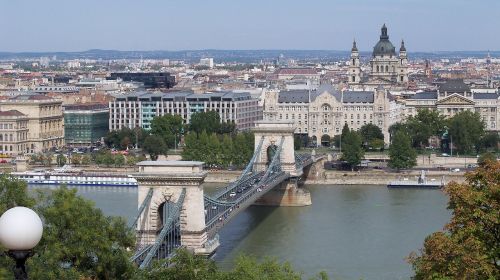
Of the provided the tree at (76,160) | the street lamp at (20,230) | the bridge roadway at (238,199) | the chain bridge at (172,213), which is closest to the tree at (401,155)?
the bridge roadway at (238,199)

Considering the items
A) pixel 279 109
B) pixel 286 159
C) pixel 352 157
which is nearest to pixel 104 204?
pixel 286 159

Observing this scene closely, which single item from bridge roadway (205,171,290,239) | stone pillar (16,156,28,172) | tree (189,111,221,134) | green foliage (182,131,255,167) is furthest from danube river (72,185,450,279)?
Answer: tree (189,111,221,134)

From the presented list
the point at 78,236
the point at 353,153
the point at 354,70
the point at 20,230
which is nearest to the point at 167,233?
the point at 78,236

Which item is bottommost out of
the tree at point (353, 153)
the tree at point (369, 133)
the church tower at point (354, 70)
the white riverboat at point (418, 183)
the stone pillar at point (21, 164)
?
the white riverboat at point (418, 183)

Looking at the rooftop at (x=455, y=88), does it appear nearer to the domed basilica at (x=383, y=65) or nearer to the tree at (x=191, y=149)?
the domed basilica at (x=383, y=65)

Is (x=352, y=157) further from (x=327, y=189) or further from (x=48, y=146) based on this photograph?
(x=48, y=146)

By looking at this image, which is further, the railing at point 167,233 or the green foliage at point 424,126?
the green foliage at point 424,126

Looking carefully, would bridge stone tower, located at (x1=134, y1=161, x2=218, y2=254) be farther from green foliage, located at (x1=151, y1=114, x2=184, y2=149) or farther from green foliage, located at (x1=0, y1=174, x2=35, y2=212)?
green foliage, located at (x1=151, y1=114, x2=184, y2=149)

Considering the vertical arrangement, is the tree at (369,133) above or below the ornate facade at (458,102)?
below
